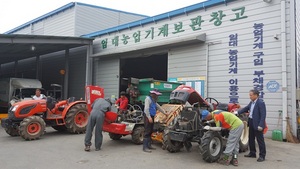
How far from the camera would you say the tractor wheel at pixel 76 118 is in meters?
9.80

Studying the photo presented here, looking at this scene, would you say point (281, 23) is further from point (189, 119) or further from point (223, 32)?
point (189, 119)

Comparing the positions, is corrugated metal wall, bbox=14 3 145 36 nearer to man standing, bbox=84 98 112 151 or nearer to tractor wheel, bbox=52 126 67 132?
tractor wheel, bbox=52 126 67 132

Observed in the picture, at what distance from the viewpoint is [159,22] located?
44.7 feet

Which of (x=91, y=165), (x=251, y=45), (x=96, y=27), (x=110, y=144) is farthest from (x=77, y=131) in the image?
(x=96, y=27)

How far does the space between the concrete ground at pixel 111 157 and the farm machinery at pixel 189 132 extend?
0.91 feet

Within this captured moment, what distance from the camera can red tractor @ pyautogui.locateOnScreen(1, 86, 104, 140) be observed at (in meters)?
8.63

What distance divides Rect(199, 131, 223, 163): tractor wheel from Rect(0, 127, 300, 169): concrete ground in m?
0.17

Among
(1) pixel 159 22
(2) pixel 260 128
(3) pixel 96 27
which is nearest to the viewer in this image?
(2) pixel 260 128

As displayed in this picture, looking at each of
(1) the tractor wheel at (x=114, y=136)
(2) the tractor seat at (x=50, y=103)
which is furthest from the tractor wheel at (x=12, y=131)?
(1) the tractor wheel at (x=114, y=136)

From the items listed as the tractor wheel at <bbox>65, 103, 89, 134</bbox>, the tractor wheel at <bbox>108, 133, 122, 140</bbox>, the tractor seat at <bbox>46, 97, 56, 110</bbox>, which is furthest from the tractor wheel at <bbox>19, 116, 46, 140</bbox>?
the tractor wheel at <bbox>108, 133, 122, 140</bbox>

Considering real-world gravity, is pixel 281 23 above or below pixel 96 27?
below

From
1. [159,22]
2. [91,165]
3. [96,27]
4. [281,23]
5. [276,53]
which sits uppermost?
[96,27]

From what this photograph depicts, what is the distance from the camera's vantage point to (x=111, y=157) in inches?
265

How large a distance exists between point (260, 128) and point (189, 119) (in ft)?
5.54
